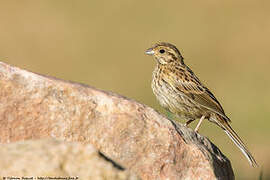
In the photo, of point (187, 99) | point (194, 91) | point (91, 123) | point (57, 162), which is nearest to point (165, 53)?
point (194, 91)

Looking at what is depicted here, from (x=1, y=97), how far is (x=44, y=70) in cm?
1483

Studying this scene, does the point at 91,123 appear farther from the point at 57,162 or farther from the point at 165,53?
the point at 165,53

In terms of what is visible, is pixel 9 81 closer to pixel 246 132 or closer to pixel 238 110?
pixel 246 132

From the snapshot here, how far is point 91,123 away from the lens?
6164 millimetres

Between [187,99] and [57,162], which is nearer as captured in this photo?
[57,162]

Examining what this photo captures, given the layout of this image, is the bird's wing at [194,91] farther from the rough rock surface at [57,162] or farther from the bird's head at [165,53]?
the rough rock surface at [57,162]

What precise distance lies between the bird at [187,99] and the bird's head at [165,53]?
0.10m

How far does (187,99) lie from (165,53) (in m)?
0.90

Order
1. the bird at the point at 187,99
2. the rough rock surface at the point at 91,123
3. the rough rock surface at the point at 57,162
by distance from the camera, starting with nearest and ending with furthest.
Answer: the rough rock surface at the point at 57,162, the rough rock surface at the point at 91,123, the bird at the point at 187,99

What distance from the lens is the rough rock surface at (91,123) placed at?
6.04 m

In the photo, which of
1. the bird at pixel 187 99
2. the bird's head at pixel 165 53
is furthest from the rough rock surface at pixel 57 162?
the bird's head at pixel 165 53

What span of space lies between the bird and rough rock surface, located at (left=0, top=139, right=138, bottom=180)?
4.65 meters

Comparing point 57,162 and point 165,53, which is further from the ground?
point 165,53

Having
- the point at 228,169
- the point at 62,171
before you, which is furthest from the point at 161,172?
the point at 62,171
